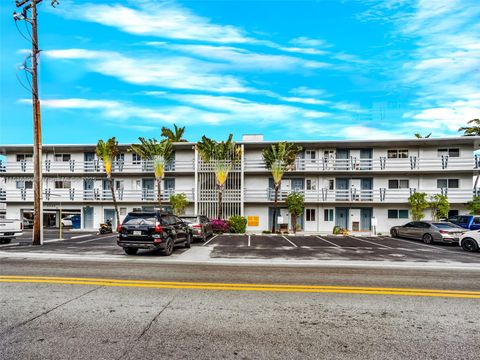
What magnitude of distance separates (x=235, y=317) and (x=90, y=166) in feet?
107

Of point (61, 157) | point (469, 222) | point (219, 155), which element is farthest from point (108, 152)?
point (469, 222)

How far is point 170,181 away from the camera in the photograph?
33.5 m

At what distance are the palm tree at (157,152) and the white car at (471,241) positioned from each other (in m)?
23.4

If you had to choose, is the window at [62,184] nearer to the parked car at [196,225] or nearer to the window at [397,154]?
the parked car at [196,225]

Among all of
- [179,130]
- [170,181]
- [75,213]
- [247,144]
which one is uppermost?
[179,130]

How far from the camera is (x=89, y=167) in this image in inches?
1340

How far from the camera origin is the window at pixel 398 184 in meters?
30.9

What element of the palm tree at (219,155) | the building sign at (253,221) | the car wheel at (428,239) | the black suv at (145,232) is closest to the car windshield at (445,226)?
the car wheel at (428,239)

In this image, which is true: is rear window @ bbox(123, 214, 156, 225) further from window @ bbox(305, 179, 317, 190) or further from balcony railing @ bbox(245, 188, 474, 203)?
window @ bbox(305, 179, 317, 190)

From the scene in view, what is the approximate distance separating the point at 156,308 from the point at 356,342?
3537 millimetres

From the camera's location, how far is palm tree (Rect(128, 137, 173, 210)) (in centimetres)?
3081

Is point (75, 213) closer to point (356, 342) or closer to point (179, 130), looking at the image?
point (179, 130)

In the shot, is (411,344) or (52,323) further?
(52,323)

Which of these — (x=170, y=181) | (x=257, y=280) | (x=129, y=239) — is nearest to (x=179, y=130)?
(x=170, y=181)
